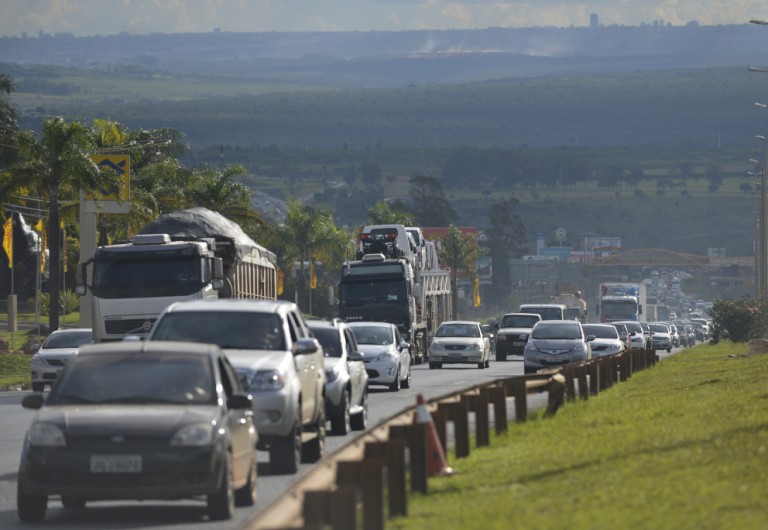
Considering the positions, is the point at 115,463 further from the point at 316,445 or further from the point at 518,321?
the point at 518,321

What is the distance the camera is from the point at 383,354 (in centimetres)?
3631

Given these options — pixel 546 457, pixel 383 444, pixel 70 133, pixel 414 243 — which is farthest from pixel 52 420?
pixel 414 243

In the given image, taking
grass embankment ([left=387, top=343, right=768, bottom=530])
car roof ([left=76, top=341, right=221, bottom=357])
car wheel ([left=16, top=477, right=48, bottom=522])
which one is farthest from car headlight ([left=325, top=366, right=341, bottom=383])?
car wheel ([left=16, top=477, right=48, bottom=522])

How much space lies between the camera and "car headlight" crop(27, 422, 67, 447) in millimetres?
13914

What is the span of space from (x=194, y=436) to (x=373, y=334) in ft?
80.0

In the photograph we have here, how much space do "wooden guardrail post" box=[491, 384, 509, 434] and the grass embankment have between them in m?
0.22

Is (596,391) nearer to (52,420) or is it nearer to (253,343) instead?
(253,343)

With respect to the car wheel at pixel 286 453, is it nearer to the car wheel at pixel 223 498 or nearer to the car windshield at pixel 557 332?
the car wheel at pixel 223 498

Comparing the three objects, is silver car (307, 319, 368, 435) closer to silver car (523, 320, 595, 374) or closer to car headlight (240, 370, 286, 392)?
car headlight (240, 370, 286, 392)

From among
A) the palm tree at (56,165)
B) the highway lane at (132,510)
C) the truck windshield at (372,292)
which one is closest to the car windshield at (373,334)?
the highway lane at (132,510)

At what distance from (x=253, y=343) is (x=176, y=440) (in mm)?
4953

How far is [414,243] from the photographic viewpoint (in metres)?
61.9

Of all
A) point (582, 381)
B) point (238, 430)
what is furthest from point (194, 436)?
point (582, 381)

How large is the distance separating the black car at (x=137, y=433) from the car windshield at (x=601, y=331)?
4096 centimetres
